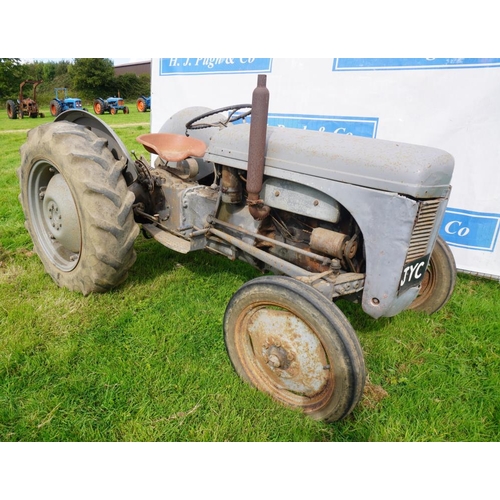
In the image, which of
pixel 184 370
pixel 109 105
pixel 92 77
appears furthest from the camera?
pixel 92 77

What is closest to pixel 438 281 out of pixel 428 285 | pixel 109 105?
pixel 428 285

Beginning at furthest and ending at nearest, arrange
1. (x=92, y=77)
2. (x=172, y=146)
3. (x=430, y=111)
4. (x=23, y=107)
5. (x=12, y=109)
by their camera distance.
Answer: (x=92, y=77), (x=23, y=107), (x=12, y=109), (x=430, y=111), (x=172, y=146)

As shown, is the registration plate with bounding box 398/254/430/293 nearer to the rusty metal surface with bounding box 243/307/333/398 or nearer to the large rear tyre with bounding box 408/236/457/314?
the rusty metal surface with bounding box 243/307/333/398

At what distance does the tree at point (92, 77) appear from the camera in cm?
2675

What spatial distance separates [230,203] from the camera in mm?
2729

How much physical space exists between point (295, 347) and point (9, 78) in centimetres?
2692

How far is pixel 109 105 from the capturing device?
72.0 ft

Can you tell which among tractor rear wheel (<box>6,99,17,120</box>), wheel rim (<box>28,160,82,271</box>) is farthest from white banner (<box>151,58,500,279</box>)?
tractor rear wheel (<box>6,99,17,120</box>)

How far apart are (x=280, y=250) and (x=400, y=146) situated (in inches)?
37.2

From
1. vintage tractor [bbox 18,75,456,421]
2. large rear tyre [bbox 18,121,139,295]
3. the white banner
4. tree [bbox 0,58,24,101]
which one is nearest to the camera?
vintage tractor [bbox 18,75,456,421]

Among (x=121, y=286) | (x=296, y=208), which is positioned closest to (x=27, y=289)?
(x=121, y=286)

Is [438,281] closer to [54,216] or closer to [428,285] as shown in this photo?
[428,285]

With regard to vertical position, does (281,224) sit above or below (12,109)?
above

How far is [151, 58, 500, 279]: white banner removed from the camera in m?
3.60
